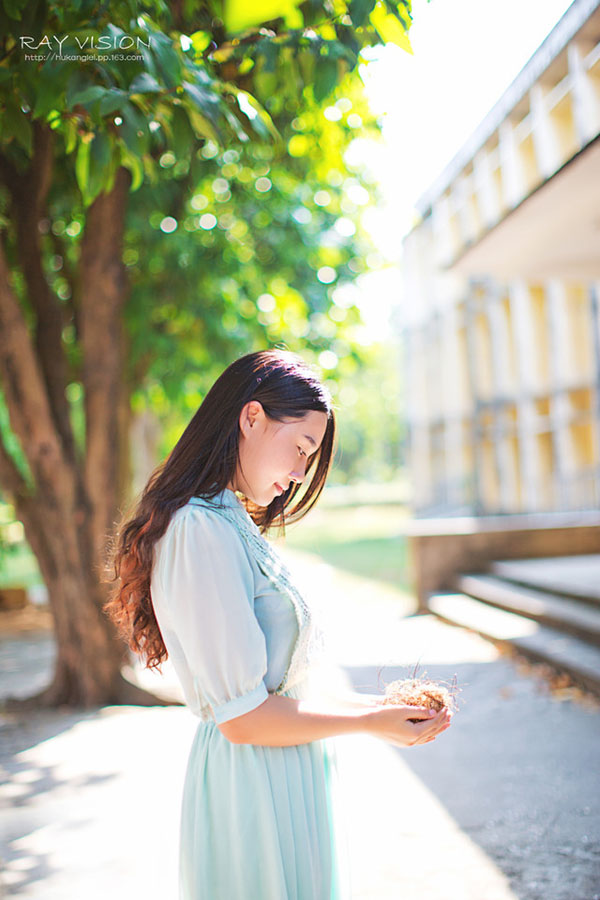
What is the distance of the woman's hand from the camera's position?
6.24 ft

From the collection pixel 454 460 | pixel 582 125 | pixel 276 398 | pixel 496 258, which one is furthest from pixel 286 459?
pixel 454 460

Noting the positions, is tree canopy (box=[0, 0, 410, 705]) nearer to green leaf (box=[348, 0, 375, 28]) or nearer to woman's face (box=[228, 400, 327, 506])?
green leaf (box=[348, 0, 375, 28])

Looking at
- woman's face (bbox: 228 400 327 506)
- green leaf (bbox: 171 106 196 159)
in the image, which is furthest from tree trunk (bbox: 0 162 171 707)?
woman's face (bbox: 228 400 327 506)

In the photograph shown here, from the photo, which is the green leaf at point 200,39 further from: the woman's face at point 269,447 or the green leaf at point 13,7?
the woman's face at point 269,447

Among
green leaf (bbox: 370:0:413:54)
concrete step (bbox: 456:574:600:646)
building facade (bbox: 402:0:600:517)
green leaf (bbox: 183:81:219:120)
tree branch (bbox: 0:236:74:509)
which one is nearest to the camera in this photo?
green leaf (bbox: 370:0:413:54)

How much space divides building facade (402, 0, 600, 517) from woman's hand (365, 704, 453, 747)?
10243mm

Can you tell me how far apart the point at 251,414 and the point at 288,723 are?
71 cm

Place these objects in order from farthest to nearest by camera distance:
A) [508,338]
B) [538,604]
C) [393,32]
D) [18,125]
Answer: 1. [508,338]
2. [538,604]
3. [18,125]
4. [393,32]

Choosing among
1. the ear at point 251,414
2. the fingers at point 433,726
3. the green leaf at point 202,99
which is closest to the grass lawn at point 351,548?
the ear at point 251,414

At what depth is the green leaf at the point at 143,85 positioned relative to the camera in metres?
2.74

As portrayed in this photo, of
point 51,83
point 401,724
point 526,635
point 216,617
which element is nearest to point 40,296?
point 51,83

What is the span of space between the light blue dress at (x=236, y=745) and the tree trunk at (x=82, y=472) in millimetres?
5277

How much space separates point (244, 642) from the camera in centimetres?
180

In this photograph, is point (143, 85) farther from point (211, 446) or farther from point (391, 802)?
point (391, 802)
